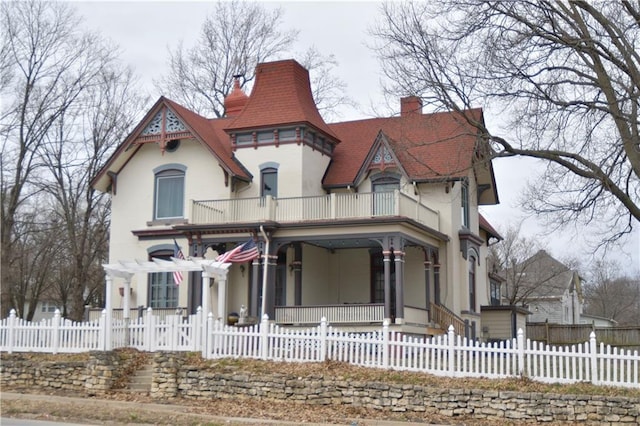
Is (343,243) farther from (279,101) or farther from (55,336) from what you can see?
(55,336)

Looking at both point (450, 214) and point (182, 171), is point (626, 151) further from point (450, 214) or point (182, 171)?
point (182, 171)

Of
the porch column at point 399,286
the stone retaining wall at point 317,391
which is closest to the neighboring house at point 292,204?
the porch column at point 399,286

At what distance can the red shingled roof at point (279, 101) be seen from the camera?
1126 inches

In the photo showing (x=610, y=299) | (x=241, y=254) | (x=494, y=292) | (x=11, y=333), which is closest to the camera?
(x=11, y=333)

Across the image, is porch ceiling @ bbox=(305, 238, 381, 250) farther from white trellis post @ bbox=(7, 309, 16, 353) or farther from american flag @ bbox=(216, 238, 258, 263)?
white trellis post @ bbox=(7, 309, 16, 353)

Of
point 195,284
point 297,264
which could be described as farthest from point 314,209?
point 195,284

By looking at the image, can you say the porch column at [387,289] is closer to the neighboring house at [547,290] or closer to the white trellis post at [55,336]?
the white trellis post at [55,336]

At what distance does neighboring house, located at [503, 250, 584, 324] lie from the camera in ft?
174

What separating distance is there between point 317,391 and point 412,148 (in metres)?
13.4

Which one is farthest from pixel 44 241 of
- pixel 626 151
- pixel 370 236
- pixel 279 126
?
pixel 626 151

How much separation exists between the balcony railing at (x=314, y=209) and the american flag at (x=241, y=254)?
1702 mm

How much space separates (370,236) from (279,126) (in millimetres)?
5763

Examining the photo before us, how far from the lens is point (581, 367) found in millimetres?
16750

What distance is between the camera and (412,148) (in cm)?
2888
